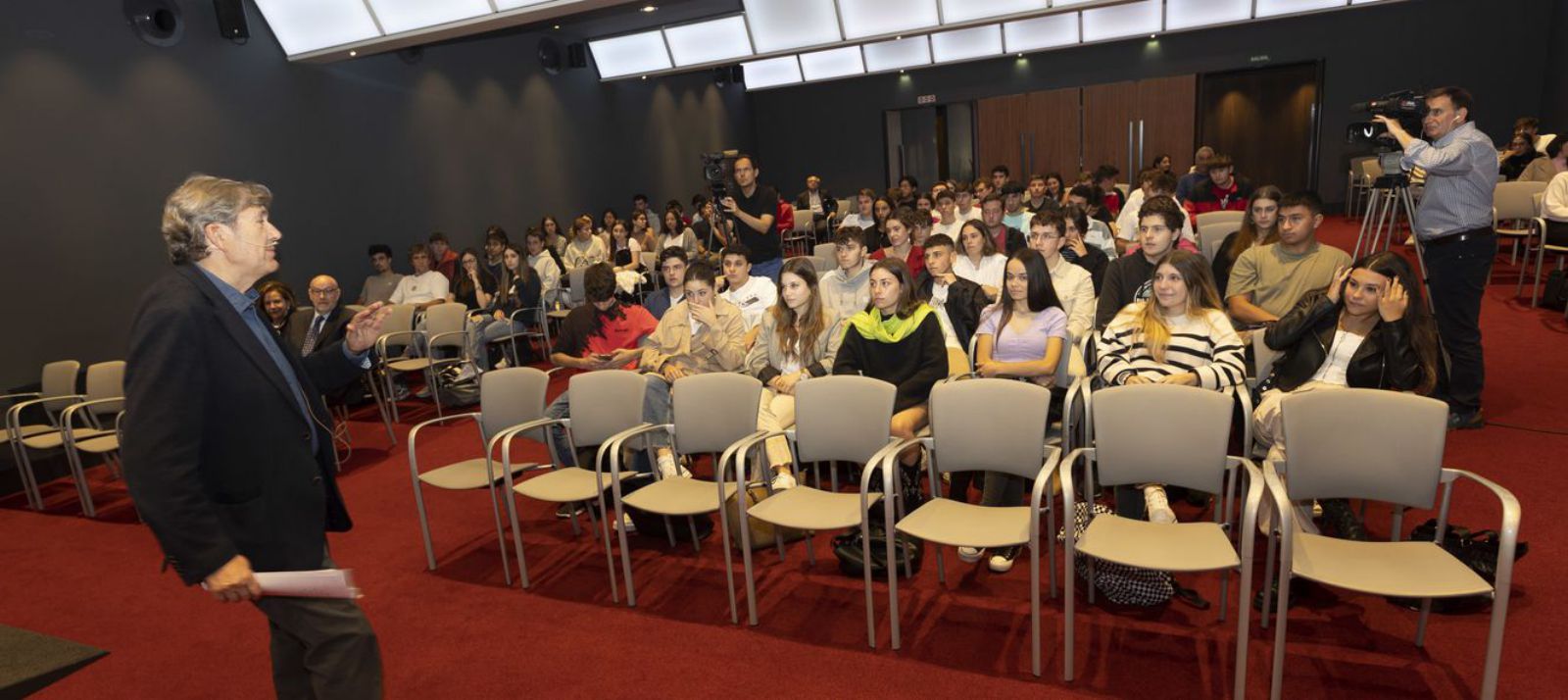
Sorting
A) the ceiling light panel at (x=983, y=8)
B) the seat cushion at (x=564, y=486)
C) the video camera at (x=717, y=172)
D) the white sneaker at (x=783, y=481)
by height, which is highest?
the ceiling light panel at (x=983, y=8)

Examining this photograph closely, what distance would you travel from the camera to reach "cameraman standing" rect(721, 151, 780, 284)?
6.38 metres

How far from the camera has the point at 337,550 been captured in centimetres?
417

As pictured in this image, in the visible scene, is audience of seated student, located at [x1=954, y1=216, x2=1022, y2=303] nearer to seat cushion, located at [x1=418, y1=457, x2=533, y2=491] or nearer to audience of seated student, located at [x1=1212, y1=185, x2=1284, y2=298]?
audience of seated student, located at [x1=1212, y1=185, x2=1284, y2=298]

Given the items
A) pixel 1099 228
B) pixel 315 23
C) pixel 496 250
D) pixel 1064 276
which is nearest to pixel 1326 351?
pixel 1064 276

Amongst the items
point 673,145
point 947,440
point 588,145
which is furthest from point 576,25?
point 947,440

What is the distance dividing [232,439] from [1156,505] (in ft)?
9.93

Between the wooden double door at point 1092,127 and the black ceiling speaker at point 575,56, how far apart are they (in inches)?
283

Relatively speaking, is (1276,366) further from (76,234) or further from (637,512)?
(76,234)

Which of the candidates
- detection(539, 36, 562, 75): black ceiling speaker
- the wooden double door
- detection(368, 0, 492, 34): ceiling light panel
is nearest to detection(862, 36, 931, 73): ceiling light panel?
the wooden double door

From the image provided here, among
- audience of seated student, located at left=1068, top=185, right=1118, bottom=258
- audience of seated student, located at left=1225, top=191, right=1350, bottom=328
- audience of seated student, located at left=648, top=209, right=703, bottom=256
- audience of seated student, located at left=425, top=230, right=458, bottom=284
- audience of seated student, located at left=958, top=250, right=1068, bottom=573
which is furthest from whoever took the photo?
audience of seated student, located at left=648, top=209, right=703, bottom=256

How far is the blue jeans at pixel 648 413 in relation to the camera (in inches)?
159

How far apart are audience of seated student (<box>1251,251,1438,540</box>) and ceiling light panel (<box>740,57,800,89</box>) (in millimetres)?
13145

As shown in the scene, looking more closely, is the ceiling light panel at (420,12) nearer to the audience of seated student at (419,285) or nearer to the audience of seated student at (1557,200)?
the audience of seated student at (419,285)

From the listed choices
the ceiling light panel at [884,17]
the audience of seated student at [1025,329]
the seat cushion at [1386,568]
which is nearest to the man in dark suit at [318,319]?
the audience of seated student at [1025,329]
